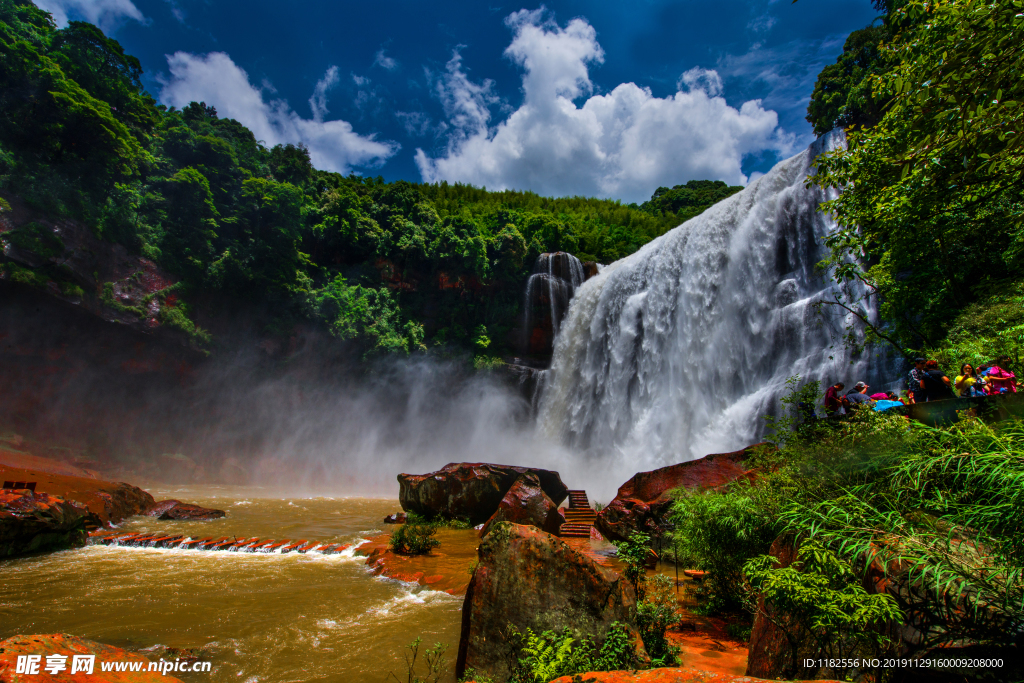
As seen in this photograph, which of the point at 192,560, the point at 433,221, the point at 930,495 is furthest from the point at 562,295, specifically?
the point at 930,495

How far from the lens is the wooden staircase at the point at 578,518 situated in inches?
443

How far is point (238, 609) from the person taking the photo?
630cm

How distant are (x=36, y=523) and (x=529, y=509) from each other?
10.2 meters

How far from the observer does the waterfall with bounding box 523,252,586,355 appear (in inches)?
1094

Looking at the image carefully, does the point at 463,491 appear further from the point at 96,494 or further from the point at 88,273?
the point at 88,273

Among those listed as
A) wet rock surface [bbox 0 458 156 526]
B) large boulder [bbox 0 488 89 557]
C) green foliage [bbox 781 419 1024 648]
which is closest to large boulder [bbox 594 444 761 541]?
green foliage [bbox 781 419 1024 648]

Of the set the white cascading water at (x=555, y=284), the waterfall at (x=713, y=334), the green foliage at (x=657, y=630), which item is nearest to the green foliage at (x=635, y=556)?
the green foliage at (x=657, y=630)

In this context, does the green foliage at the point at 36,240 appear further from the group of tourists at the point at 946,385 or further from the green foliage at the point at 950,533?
the group of tourists at the point at 946,385

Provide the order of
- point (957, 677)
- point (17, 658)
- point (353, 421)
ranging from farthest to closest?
point (353, 421)
point (957, 677)
point (17, 658)

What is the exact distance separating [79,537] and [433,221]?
2366 cm

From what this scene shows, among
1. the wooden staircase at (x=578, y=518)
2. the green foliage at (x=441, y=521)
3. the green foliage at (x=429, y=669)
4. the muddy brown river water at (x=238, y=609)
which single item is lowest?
the muddy brown river water at (x=238, y=609)

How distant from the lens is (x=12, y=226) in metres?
19.5

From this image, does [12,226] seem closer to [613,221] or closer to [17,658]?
[17,658]

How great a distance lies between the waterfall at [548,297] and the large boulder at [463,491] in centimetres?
1474
